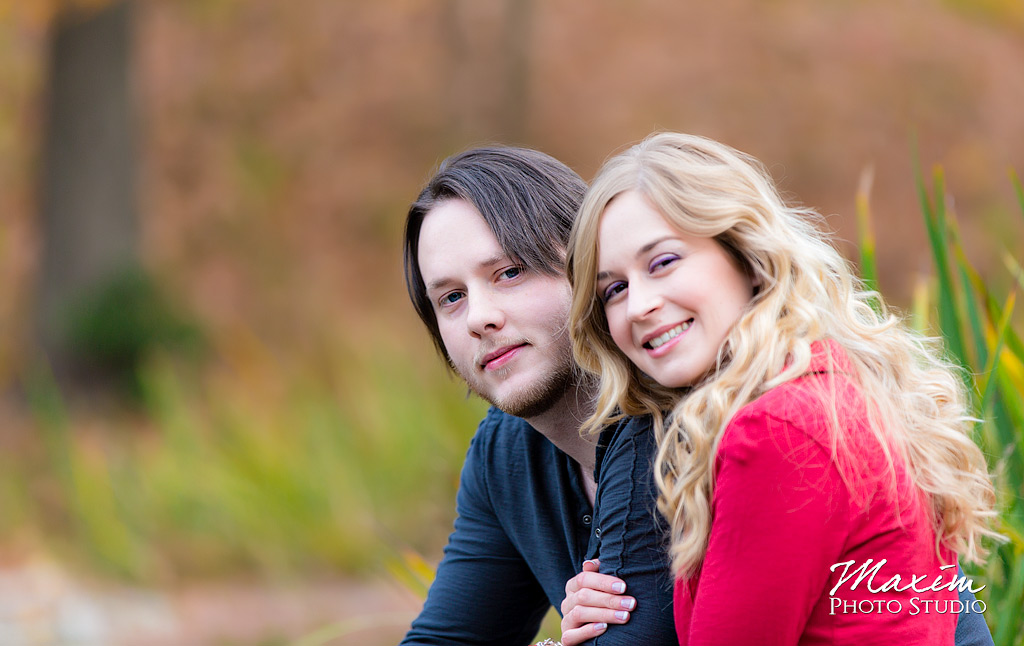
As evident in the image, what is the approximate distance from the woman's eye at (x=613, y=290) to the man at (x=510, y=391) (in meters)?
0.25

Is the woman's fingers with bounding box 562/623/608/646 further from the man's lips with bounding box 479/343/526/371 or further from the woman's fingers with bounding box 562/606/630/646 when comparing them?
the man's lips with bounding box 479/343/526/371

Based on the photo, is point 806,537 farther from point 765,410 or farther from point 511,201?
point 511,201

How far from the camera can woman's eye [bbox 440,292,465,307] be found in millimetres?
2259

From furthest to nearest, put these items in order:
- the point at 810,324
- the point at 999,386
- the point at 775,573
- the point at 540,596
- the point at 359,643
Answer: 1. the point at 359,643
2. the point at 540,596
3. the point at 999,386
4. the point at 810,324
5. the point at 775,573

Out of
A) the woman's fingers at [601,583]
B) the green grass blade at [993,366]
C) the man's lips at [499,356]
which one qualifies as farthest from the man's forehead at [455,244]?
the green grass blade at [993,366]

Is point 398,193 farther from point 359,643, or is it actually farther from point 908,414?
point 908,414

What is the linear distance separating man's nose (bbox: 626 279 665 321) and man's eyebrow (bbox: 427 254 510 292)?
1.70 ft

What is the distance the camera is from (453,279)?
222cm

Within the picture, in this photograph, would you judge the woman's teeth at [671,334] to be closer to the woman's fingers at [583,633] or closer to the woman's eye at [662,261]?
the woman's eye at [662,261]

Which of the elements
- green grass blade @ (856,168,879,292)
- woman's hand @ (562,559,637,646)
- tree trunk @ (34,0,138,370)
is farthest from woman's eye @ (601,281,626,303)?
tree trunk @ (34,0,138,370)

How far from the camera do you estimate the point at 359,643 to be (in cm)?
483

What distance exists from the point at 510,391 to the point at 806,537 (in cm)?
79

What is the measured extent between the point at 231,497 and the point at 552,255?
3.88m

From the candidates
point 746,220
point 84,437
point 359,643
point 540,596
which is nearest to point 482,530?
point 540,596
